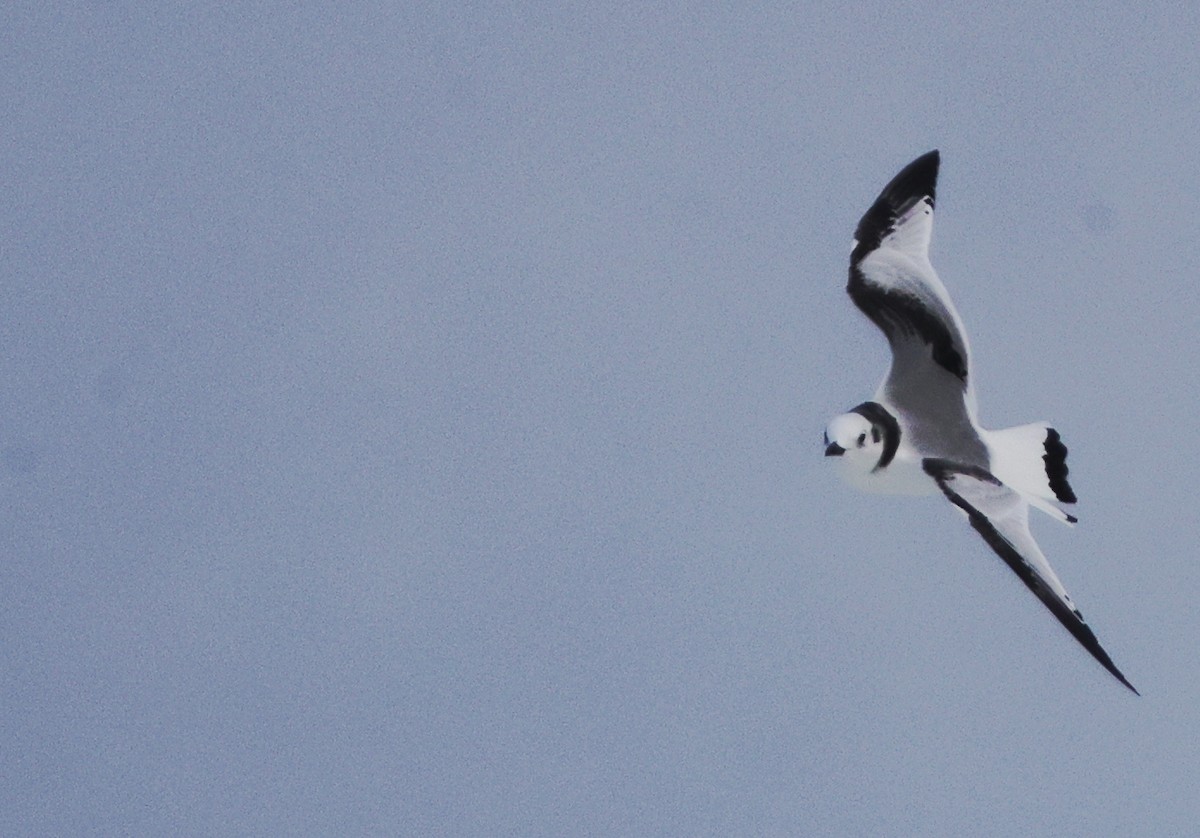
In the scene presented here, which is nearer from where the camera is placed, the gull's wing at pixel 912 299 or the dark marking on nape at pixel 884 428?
the dark marking on nape at pixel 884 428

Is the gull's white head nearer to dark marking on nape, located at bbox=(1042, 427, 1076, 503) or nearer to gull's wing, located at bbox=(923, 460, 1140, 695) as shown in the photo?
gull's wing, located at bbox=(923, 460, 1140, 695)

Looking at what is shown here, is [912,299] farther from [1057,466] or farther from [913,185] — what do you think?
[1057,466]

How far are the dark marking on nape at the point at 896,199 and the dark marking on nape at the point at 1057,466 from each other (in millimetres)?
1303

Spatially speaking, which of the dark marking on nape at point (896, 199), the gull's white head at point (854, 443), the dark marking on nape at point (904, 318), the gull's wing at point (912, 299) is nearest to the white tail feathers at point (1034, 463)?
the gull's wing at point (912, 299)

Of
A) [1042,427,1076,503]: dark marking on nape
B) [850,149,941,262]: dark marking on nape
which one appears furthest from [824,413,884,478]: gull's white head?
[850,149,941,262]: dark marking on nape

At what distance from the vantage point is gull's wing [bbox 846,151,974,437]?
28.0 feet

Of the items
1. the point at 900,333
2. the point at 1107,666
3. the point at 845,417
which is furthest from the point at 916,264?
the point at 1107,666

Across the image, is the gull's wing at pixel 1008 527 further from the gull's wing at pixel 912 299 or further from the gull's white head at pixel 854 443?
the gull's wing at pixel 912 299

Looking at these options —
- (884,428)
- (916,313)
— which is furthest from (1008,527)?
(916,313)

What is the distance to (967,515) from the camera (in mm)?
7926

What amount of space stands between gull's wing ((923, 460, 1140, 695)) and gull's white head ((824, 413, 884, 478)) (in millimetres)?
248

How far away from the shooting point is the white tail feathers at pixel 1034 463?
801 cm

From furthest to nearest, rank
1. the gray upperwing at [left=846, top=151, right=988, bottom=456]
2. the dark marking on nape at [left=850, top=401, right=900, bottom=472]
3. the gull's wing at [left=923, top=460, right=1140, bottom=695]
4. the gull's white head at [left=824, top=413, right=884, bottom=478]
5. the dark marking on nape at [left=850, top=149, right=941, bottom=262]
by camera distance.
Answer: the dark marking on nape at [left=850, top=149, right=941, bottom=262]
the gray upperwing at [left=846, top=151, right=988, bottom=456]
the dark marking on nape at [left=850, top=401, right=900, bottom=472]
the gull's white head at [left=824, top=413, right=884, bottom=478]
the gull's wing at [left=923, top=460, right=1140, bottom=695]

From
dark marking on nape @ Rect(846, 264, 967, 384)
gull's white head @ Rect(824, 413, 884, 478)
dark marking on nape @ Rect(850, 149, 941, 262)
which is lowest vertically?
gull's white head @ Rect(824, 413, 884, 478)
